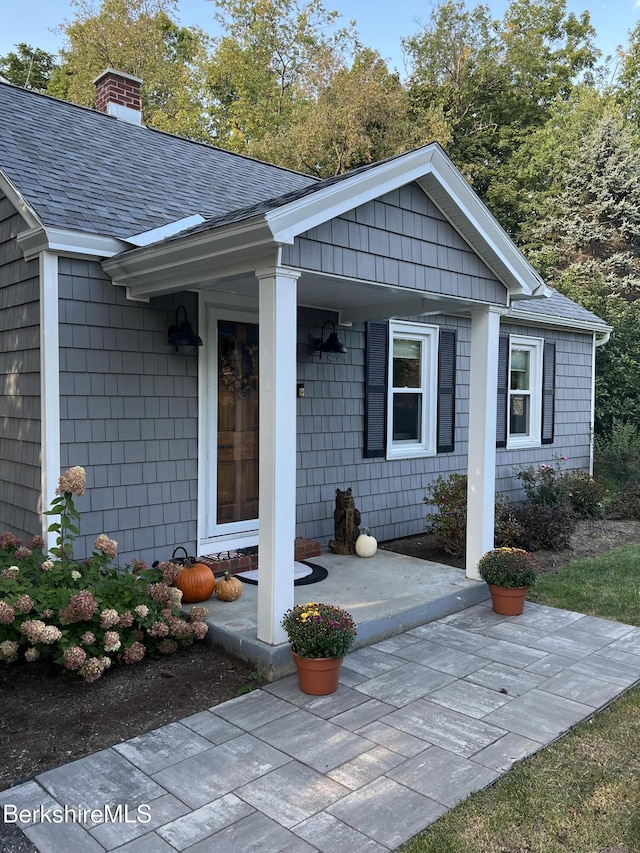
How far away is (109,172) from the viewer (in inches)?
224

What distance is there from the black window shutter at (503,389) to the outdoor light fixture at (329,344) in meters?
3.07

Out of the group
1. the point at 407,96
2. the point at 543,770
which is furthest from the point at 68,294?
the point at 407,96

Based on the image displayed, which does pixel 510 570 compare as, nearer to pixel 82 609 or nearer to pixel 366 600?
pixel 366 600

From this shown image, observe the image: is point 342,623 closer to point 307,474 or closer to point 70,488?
point 70,488

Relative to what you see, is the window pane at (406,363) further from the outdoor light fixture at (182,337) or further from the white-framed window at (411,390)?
the outdoor light fixture at (182,337)

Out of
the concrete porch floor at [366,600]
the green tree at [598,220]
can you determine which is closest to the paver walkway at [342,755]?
the concrete porch floor at [366,600]

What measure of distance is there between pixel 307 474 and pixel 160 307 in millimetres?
2120

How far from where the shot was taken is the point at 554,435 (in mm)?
9453

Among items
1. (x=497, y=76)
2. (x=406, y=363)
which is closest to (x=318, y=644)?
(x=406, y=363)

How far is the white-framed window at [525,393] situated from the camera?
8.84 metres

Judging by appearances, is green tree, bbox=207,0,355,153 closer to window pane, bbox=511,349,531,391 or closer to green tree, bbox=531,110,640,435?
green tree, bbox=531,110,640,435

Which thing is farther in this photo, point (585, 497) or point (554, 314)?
point (554, 314)

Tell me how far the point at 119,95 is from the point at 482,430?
20.1 feet

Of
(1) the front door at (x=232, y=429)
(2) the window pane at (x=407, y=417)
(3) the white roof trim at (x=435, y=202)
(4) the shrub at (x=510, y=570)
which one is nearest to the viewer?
(3) the white roof trim at (x=435, y=202)
